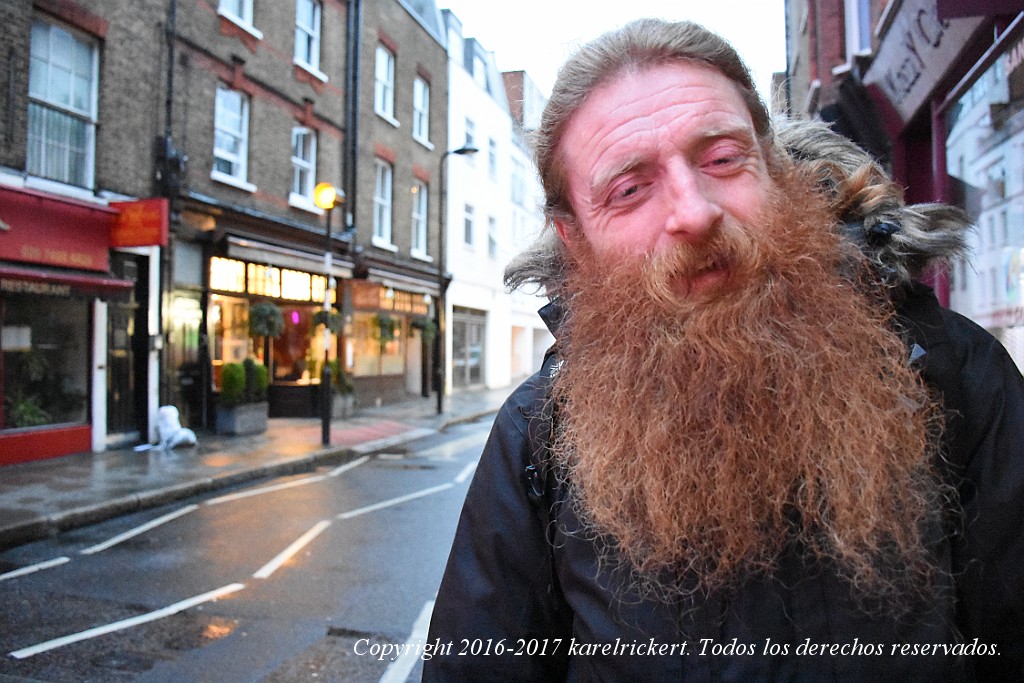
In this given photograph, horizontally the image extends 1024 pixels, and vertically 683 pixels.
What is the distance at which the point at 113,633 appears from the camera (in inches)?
145

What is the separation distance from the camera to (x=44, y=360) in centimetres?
932

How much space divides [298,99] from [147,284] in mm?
5853

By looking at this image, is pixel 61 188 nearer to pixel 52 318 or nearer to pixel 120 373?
pixel 52 318

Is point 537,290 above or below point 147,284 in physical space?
below

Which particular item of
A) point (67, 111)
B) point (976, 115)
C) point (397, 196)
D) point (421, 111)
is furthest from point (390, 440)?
point (421, 111)

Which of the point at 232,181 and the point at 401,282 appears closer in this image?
the point at 232,181

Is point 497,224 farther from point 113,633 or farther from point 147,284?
point 113,633

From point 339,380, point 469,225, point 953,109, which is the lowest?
point 339,380

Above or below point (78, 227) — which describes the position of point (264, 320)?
below

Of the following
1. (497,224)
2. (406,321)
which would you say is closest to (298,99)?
(406,321)

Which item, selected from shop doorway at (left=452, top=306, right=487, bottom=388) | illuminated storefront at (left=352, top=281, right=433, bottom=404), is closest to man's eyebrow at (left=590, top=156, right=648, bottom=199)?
illuminated storefront at (left=352, top=281, right=433, bottom=404)

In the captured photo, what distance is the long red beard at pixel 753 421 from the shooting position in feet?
3.84

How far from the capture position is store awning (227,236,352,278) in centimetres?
1229

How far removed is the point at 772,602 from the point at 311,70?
15826 millimetres
